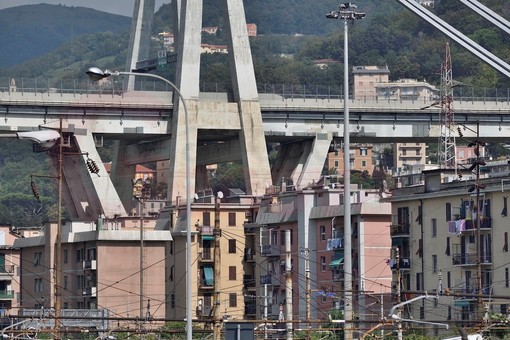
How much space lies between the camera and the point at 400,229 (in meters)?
93.0

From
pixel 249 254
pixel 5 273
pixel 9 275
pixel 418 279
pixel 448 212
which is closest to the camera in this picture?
pixel 448 212

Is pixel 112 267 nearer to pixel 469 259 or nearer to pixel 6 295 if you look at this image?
pixel 6 295

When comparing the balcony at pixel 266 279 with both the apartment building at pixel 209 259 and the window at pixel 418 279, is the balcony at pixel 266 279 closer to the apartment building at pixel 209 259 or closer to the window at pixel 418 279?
the apartment building at pixel 209 259

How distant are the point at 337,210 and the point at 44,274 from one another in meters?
26.3

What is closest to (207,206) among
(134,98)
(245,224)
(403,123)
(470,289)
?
(245,224)

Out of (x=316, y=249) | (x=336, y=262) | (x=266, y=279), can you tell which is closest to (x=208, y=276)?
(x=266, y=279)

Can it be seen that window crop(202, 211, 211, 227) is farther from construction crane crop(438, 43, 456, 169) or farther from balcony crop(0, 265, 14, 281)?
balcony crop(0, 265, 14, 281)

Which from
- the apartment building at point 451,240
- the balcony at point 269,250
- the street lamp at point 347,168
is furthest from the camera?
the balcony at point 269,250

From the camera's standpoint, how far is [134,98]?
12075 cm

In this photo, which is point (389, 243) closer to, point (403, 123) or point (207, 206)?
point (207, 206)

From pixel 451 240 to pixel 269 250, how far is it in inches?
787

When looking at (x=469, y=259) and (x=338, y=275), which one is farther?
(x=338, y=275)

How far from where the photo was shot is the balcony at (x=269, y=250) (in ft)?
349

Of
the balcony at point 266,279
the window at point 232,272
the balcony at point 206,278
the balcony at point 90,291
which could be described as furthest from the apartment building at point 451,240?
the balcony at point 90,291
